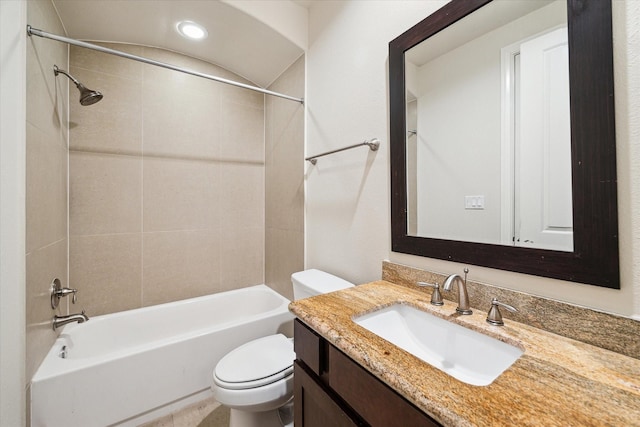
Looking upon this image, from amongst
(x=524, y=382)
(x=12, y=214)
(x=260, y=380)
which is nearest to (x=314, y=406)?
(x=260, y=380)

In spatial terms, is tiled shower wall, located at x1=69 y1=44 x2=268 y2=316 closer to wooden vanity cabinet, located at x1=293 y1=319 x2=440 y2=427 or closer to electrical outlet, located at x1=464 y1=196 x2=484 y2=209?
wooden vanity cabinet, located at x1=293 y1=319 x2=440 y2=427

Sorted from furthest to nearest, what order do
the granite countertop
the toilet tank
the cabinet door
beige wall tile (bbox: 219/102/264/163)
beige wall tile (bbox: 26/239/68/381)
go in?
beige wall tile (bbox: 219/102/264/163)
the toilet tank
beige wall tile (bbox: 26/239/68/381)
the cabinet door
the granite countertop

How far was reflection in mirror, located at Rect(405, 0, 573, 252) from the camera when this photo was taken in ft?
2.38

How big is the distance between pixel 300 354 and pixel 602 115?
1.09 m

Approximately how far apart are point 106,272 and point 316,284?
5.08 feet

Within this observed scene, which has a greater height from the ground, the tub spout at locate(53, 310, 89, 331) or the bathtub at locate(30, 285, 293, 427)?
the tub spout at locate(53, 310, 89, 331)

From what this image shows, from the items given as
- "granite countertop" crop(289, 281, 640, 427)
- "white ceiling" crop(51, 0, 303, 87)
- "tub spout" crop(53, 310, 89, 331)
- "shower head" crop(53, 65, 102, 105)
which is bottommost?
"tub spout" crop(53, 310, 89, 331)

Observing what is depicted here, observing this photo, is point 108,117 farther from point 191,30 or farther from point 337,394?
point 337,394

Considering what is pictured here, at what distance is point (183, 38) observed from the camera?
183cm

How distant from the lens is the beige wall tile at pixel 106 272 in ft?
5.54

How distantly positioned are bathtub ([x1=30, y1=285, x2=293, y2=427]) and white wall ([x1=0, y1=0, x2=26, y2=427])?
0.17 meters

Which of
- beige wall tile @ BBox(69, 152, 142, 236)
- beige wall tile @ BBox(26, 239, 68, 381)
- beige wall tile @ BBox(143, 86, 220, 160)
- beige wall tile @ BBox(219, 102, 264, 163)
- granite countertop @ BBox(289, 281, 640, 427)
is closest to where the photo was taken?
granite countertop @ BBox(289, 281, 640, 427)

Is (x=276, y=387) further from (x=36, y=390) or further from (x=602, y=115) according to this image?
(x=602, y=115)

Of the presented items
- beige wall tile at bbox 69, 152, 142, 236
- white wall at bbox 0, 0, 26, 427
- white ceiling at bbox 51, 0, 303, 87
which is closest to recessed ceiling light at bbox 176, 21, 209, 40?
white ceiling at bbox 51, 0, 303, 87
